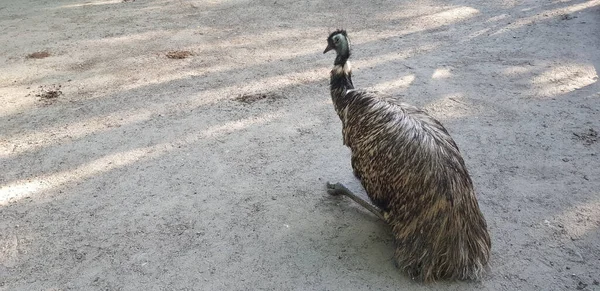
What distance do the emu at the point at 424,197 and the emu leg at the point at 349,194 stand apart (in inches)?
6.6

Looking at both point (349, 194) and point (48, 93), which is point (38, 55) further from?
point (349, 194)

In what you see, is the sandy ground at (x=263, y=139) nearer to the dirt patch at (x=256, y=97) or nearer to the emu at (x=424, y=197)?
the dirt patch at (x=256, y=97)

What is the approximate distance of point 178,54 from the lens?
621 centimetres

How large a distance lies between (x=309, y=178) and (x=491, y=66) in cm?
286

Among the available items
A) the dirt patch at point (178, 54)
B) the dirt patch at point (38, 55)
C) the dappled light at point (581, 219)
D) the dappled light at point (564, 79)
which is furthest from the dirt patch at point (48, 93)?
the dappled light at point (564, 79)

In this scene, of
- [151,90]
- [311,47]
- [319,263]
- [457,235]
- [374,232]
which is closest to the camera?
[457,235]

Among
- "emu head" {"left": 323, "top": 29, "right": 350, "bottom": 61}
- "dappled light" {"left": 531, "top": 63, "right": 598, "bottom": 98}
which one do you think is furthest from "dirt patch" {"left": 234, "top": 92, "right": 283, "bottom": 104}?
"dappled light" {"left": 531, "top": 63, "right": 598, "bottom": 98}

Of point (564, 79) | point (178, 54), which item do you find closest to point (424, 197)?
point (564, 79)

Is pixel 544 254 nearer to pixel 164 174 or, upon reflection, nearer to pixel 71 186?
pixel 164 174

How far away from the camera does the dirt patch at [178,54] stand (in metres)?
6.16

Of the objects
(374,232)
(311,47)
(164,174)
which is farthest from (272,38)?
(374,232)

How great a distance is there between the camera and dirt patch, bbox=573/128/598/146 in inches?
175

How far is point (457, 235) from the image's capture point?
298cm

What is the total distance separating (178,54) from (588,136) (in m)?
4.42
